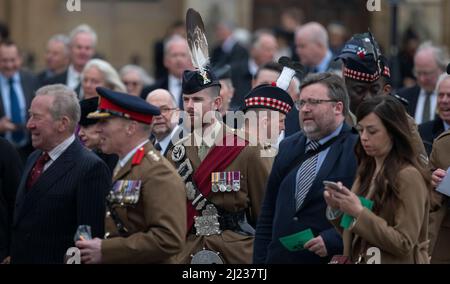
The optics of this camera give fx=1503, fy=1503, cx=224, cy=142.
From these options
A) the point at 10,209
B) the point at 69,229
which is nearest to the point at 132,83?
the point at 10,209

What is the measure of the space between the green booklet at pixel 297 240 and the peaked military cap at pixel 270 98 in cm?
177

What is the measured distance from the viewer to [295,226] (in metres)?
9.36

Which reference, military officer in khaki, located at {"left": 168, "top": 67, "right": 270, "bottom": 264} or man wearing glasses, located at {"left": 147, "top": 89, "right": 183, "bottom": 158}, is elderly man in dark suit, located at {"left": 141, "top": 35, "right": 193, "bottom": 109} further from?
military officer in khaki, located at {"left": 168, "top": 67, "right": 270, "bottom": 264}

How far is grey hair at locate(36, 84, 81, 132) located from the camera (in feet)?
32.6

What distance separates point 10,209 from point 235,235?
1.83m

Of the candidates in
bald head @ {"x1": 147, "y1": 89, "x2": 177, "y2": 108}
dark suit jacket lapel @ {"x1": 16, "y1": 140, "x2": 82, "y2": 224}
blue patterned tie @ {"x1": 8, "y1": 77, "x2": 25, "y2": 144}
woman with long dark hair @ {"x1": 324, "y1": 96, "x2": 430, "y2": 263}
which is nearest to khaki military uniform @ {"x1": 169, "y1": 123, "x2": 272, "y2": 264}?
dark suit jacket lapel @ {"x1": 16, "y1": 140, "x2": 82, "y2": 224}

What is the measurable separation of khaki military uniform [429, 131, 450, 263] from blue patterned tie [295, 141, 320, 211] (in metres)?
0.83

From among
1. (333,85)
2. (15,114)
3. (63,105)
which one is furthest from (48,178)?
(15,114)

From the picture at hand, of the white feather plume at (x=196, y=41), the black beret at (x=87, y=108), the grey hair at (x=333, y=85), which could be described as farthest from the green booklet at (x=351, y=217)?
the black beret at (x=87, y=108)

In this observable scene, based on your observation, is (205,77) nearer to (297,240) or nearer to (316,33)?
(297,240)

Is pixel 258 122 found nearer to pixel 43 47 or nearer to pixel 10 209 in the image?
pixel 10 209

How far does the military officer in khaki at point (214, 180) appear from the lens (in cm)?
1003

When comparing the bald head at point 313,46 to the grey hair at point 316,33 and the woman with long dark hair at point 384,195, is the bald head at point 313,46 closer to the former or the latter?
the grey hair at point 316,33

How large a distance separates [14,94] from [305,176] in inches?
294
